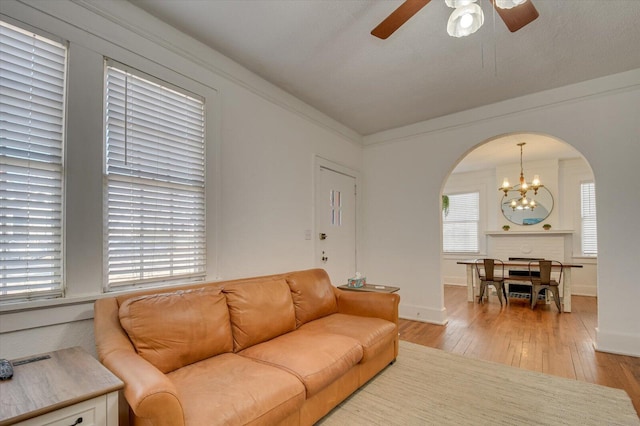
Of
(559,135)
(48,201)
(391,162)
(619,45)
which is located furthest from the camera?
(391,162)

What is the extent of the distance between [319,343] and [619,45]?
369 centimetres

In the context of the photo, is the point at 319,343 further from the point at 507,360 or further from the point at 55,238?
the point at 507,360

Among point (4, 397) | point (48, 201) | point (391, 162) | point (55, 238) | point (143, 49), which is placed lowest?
point (4, 397)

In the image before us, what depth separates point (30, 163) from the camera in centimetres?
180

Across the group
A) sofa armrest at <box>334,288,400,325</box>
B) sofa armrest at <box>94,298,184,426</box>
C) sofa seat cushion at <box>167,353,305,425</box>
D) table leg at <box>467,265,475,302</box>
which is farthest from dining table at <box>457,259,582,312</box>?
sofa armrest at <box>94,298,184,426</box>

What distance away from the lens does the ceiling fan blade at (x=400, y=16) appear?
172 cm

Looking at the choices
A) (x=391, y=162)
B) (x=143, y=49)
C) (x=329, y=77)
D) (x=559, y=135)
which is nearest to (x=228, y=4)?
(x=143, y=49)

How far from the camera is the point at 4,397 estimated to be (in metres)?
1.16

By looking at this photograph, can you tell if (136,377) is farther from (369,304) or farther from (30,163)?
(369,304)

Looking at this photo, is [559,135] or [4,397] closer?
[4,397]

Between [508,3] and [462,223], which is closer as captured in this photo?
[508,3]

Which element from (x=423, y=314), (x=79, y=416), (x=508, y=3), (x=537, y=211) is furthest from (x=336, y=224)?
(x=537, y=211)

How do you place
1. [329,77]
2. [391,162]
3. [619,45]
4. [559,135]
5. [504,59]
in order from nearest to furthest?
[619,45] < [504,59] < [329,77] < [559,135] < [391,162]

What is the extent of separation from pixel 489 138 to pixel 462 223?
4.24m
